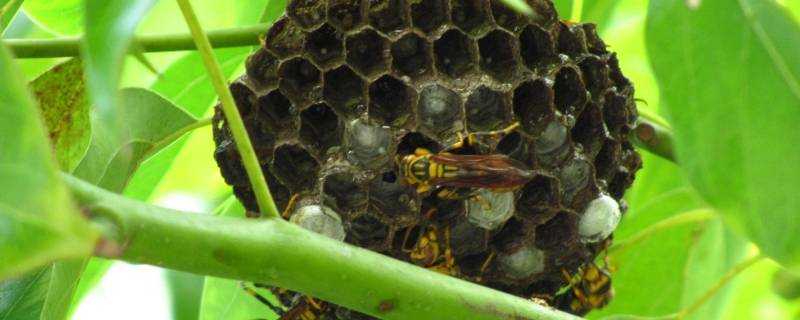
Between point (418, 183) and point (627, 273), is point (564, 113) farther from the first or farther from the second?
point (627, 273)

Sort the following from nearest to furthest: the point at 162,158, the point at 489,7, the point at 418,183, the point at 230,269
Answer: the point at 230,269, the point at 418,183, the point at 489,7, the point at 162,158

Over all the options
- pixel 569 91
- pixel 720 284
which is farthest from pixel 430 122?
pixel 720 284

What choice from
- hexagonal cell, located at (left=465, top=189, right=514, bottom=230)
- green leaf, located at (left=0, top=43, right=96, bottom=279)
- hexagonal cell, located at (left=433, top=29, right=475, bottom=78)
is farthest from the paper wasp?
green leaf, located at (left=0, top=43, right=96, bottom=279)

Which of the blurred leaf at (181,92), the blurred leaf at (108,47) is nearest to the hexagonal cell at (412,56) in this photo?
the blurred leaf at (108,47)

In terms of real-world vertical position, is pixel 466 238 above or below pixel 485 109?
below

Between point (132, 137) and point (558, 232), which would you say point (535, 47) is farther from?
point (132, 137)

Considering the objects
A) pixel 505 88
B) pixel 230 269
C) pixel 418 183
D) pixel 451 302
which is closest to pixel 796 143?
pixel 505 88
